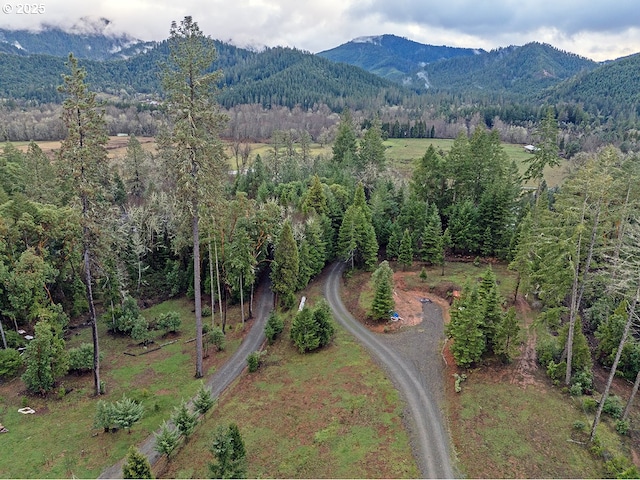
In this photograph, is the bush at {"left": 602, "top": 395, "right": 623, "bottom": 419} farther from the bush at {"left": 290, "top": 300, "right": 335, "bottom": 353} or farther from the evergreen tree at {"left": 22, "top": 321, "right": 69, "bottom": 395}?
the evergreen tree at {"left": 22, "top": 321, "right": 69, "bottom": 395}

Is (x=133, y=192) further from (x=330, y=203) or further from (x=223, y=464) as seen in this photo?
(x=223, y=464)


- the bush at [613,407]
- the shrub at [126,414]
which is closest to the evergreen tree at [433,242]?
the bush at [613,407]

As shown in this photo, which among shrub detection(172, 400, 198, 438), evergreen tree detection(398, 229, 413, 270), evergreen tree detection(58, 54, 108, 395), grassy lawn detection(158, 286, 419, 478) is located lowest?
grassy lawn detection(158, 286, 419, 478)

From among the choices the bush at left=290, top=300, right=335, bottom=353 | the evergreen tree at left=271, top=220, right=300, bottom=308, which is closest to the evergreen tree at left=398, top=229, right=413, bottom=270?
the evergreen tree at left=271, top=220, right=300, bottom=308

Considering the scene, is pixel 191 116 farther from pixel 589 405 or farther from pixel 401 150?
pixel 401 150

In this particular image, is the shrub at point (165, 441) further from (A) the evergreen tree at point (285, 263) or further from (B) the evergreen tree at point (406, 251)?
(B) the evergreen tree at point (406, 251)
